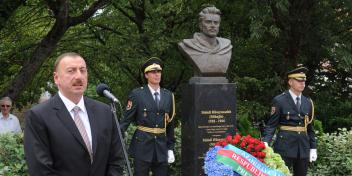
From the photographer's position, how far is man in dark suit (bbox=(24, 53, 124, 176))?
3.14 metres

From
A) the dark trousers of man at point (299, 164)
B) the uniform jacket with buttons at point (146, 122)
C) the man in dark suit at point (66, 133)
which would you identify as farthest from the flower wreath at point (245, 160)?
the man in dark suit at point (66, 133)

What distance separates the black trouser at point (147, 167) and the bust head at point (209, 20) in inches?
74.6

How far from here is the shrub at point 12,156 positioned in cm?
653

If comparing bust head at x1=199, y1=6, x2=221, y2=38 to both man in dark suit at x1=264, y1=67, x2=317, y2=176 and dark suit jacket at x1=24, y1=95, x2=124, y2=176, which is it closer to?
man in dark suit at x1=264, y1=67, x2=317, y2=176

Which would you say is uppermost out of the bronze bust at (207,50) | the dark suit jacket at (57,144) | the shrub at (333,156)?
the bronze bust at (207,50)

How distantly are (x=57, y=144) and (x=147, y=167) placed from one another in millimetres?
3350

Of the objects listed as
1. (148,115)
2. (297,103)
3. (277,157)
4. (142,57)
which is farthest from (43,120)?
(142,57)

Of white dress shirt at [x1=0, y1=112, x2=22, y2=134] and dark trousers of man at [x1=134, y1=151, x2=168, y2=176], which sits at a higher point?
white dress shirt at [x1=0, y1=112, x2=22, y2=134]

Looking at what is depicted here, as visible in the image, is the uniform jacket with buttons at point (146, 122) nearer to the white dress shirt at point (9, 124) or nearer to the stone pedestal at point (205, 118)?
the stone pedestal at point (205, 118)

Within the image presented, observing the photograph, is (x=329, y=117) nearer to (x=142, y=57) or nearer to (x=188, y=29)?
(x=188, y=29)

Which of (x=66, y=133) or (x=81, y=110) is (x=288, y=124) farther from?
(x=66, y=133)

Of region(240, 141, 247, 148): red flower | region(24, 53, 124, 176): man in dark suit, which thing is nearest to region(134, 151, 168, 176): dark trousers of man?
region(240, 141, 247, 148): red flower

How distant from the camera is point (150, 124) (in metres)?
6.45

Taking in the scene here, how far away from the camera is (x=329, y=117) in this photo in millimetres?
13711
